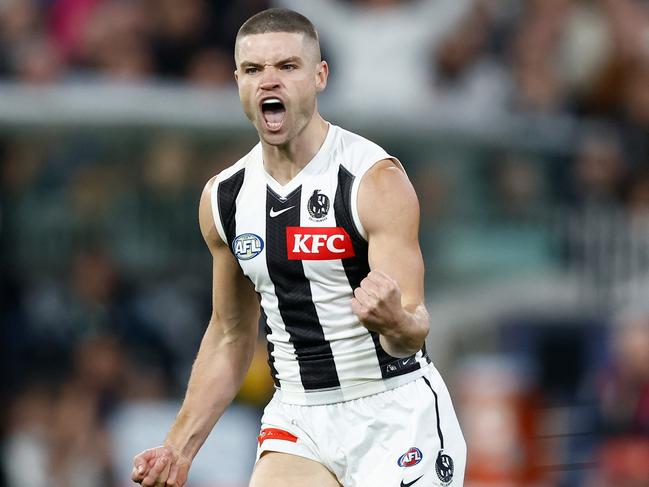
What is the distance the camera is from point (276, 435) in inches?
241

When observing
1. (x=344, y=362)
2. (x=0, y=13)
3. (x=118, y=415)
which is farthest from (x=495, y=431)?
(x=0, y=13)

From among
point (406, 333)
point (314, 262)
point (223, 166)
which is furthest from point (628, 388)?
point (406, 333)

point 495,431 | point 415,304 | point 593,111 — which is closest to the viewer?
point 415,304

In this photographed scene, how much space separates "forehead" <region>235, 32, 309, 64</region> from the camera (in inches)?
230

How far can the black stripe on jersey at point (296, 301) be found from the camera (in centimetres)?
596

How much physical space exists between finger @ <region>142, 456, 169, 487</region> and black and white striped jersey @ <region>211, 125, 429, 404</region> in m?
0.59

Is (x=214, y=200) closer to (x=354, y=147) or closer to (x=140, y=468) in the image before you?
(x=354, y=147)

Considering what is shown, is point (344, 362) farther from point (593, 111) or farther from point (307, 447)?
point (593, 111)

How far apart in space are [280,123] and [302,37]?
35cm

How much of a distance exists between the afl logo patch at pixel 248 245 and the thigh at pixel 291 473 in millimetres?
808

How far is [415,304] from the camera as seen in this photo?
5.57 meters

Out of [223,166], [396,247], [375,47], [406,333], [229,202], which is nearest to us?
[406,333]

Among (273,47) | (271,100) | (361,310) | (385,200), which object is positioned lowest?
(361,310)

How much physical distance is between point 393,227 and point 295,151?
2.00 feet
